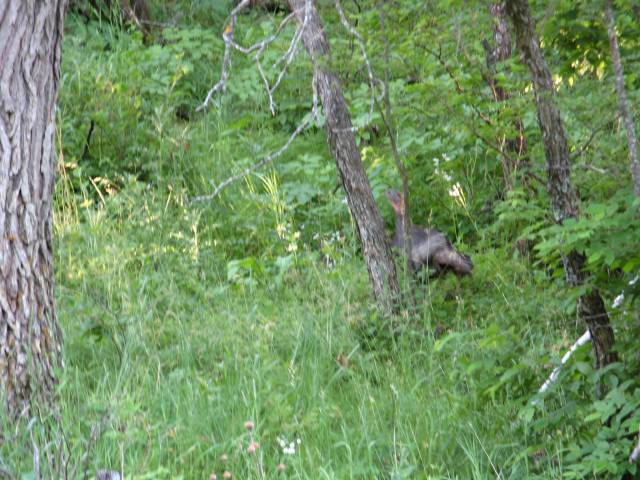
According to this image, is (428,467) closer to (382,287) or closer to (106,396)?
(106,396)

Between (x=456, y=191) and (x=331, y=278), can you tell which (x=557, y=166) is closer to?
(x=331, y=278)

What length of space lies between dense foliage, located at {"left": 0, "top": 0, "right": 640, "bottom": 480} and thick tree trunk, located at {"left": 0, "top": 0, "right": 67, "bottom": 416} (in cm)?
20

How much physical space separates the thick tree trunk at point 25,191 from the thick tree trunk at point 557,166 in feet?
6.53

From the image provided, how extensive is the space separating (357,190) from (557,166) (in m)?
2.21

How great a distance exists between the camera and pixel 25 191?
4.70 m

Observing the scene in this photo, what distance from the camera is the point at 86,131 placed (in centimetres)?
830

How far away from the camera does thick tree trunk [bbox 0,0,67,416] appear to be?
183 inches

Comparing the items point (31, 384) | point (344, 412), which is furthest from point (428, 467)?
point (31, 384)

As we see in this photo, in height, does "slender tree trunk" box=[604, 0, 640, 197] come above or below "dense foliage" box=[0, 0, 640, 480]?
above

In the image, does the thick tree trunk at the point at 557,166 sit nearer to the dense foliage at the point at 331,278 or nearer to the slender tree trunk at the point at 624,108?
the dense foliage at the point at 331,278

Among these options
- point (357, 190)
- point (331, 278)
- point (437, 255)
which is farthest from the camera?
point (437, 255)

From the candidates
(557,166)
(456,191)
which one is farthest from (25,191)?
(456,191)

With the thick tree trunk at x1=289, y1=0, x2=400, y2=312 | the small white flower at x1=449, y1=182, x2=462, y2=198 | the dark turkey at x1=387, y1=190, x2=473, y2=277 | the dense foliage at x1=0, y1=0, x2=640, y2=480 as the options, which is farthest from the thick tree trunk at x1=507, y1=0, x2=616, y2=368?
the small white flower at x1=449, y1=182, x2=462, y2=198

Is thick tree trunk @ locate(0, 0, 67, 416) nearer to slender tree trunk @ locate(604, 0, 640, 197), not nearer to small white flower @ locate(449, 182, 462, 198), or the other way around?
slender tree trunk @ locate(604, 0, 640, 197)
